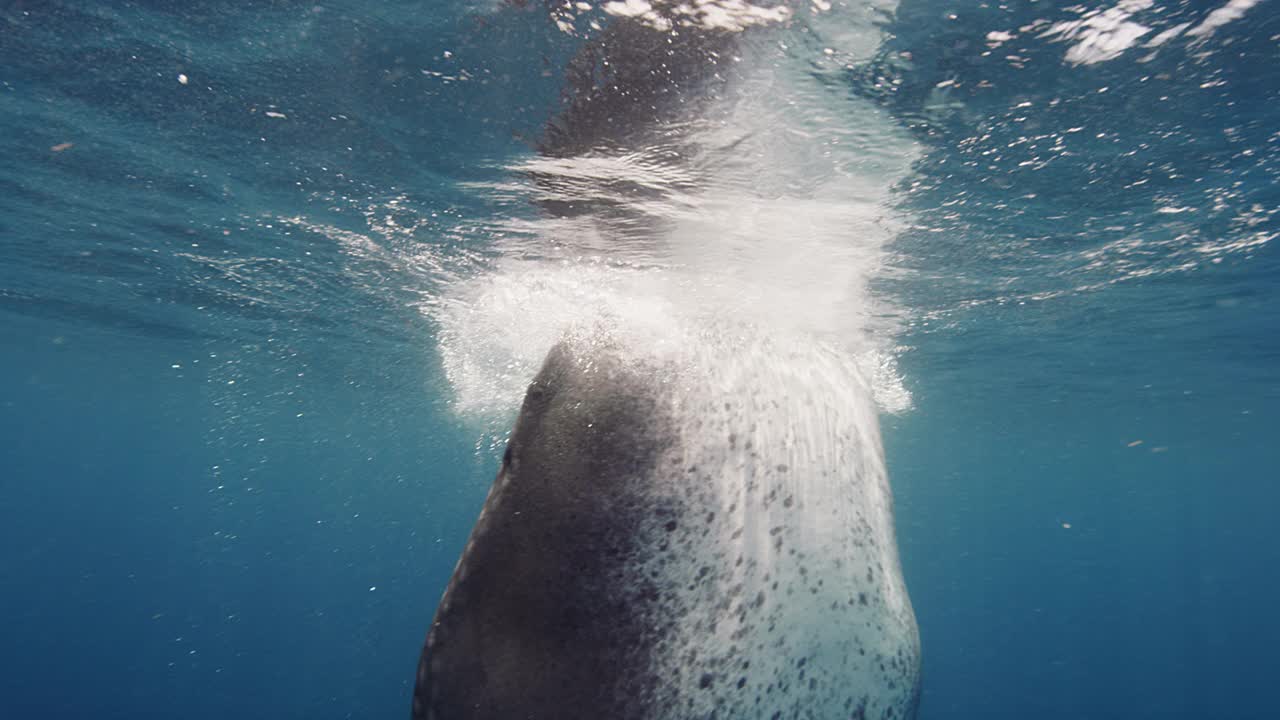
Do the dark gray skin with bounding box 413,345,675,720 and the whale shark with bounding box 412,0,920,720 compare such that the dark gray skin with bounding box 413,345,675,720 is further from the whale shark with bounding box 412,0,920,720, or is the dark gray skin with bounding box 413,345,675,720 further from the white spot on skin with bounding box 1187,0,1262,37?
the white spot on skin with bounding box 1187,0,1262,37

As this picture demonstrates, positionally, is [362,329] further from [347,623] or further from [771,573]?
[347,623]

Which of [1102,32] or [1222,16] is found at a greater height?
[1222,16]

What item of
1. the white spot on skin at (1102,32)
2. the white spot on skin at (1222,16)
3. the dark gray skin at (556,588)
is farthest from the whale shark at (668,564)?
the white spot on skin at (1222,16)

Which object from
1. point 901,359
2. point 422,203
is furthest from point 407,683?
point 422,203

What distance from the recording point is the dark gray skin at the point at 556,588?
6.18 feet

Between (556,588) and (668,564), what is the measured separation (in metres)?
0.43

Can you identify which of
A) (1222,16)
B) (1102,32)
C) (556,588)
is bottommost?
(556,588)

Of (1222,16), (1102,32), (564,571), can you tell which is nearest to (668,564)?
(564,571)

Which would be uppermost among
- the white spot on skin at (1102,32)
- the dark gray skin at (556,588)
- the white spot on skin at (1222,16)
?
the white spot on skin at (1222,16)

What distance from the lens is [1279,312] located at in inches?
562

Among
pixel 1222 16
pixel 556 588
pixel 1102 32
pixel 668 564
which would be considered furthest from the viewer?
pixel 1102 32

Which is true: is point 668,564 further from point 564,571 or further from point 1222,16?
point 1222,16

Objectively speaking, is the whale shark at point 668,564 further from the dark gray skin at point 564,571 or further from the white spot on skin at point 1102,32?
the white spot on skin at point 1102,32

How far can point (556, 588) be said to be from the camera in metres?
1.98
